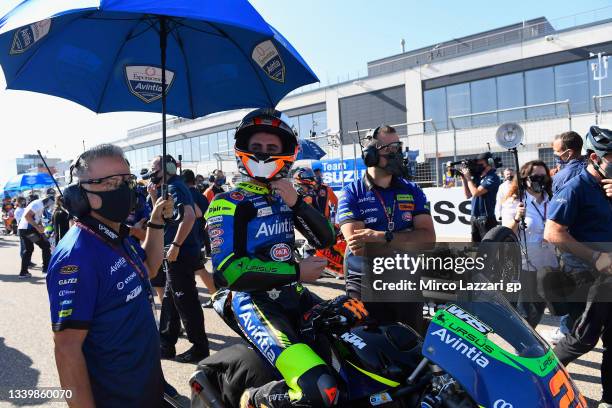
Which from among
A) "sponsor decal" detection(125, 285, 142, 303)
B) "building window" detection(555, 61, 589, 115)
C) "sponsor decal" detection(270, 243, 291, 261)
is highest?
"building window" detection(555, 61, 589, 115)

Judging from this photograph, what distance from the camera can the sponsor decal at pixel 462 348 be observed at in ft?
5.54

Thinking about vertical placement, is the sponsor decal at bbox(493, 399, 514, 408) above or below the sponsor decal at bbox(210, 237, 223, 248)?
below

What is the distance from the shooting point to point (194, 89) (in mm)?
4047

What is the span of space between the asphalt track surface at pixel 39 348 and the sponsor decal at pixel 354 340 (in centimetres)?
237

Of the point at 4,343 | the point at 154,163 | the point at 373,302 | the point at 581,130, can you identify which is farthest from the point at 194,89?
the point at 581,130

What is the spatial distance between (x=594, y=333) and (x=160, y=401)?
9.81 ft

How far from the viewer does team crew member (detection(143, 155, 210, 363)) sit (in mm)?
4746

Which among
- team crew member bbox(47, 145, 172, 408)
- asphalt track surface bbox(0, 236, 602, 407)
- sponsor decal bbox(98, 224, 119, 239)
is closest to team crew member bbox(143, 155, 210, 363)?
asphalt track surface bbox(0, 236, 602, 407)

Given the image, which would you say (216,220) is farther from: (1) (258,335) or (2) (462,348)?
(2) (462,348)

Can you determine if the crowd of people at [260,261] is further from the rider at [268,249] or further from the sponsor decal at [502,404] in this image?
the sponsor decal at [502,404]

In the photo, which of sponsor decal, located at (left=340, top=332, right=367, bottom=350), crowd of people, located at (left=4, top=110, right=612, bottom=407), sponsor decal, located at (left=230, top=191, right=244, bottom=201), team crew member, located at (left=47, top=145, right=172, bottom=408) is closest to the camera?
team crew member, located at (left=47, top=145, right=172, bottom=408)

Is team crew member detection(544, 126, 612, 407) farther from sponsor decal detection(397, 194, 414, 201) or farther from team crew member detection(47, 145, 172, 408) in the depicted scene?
team crew member detection(47, 145, 172, 408)

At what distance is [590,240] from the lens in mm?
3549

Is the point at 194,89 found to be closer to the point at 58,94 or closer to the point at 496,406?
the point at 58,94
